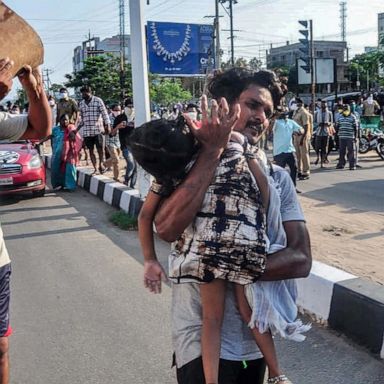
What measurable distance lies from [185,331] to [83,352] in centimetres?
194

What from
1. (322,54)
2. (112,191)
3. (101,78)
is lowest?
(112,191)

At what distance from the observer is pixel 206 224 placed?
1757 mm

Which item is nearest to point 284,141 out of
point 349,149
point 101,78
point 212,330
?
point 349,149

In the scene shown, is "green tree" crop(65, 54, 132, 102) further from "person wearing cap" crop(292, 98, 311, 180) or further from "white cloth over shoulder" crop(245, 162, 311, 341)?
"white cloth over shoulder" crop(245, 162, 311, 341)

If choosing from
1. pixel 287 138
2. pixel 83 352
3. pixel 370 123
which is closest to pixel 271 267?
pixel 83 352

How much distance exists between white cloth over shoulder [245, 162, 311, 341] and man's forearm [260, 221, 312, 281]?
0.02 meters

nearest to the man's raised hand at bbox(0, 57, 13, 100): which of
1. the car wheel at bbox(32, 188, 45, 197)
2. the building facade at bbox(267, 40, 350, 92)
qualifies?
the car wheel at bbox(32, 188, 45, 197)

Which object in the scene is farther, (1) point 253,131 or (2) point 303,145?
(2) point 303,145

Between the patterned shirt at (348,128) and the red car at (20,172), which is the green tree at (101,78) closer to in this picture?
the patterned shirt at (348,128)

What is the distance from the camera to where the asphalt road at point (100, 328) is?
3365 millimetres

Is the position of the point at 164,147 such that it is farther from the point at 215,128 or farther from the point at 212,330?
the point at 212,330

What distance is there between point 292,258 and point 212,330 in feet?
1.16

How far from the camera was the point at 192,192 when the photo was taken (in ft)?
5.70

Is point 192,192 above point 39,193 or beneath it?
above
